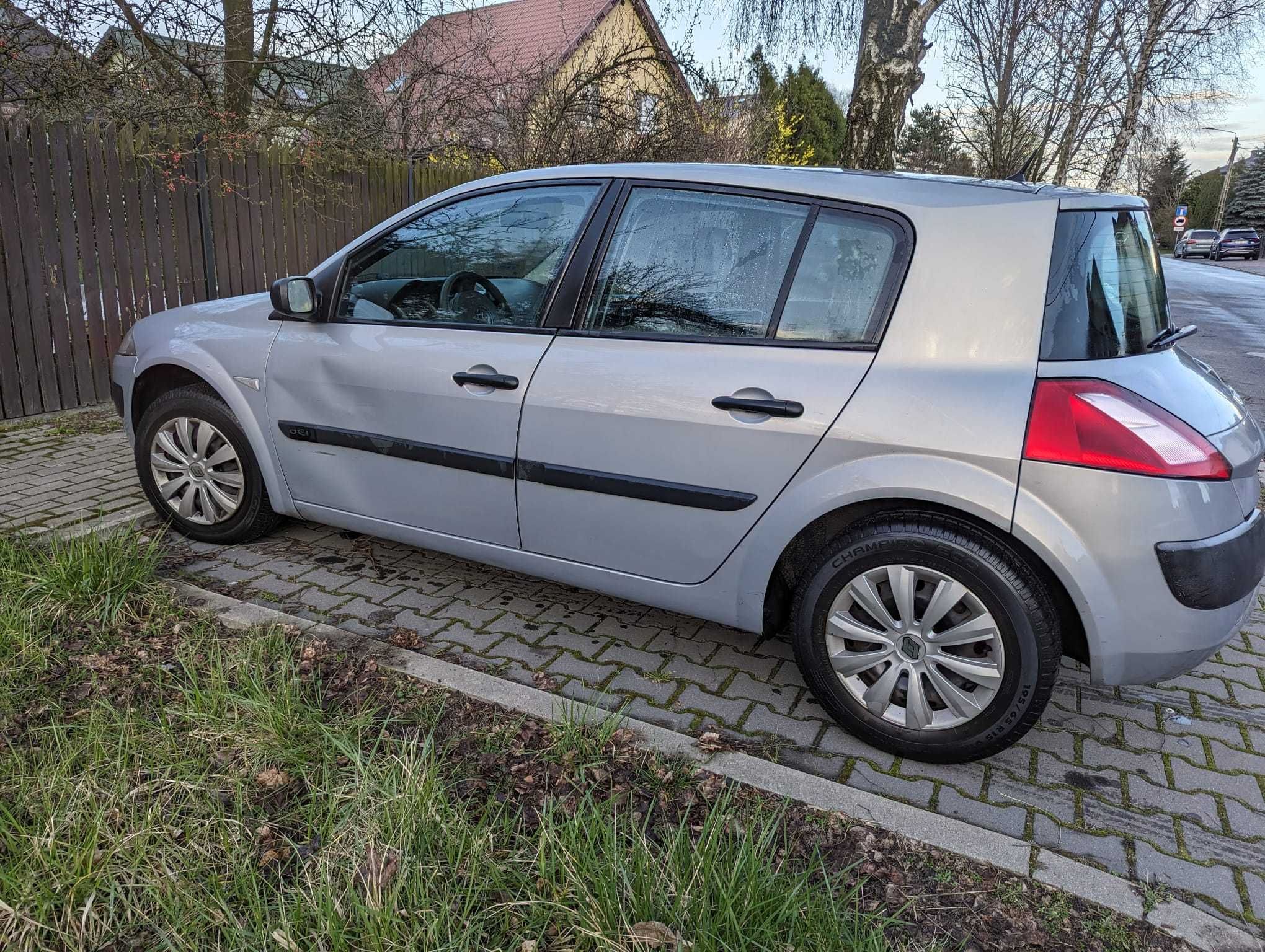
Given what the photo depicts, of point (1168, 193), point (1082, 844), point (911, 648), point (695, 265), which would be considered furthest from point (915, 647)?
point (1168, 193)

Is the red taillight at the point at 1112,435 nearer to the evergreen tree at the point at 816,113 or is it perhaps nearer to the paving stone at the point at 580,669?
the paving stone at the point at 580,669

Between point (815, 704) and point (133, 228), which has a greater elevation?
point (133, 228)

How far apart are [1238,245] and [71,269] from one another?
52.3 m

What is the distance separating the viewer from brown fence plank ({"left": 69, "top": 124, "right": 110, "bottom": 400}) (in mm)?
6707

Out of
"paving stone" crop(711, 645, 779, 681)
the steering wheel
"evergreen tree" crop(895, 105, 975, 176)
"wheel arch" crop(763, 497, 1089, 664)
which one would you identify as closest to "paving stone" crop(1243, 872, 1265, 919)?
"wheel arch" crop(763, 497, 1089, 664)

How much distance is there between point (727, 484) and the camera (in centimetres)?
289

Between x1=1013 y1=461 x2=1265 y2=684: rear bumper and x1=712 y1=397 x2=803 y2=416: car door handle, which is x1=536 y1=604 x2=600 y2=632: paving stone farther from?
x1=1013 y1=461 x2=1265 y2=684: rear bumper

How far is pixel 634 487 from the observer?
3.06 metres

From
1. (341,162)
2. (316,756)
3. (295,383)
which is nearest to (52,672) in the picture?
(316,756)

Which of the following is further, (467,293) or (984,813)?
(467,293)

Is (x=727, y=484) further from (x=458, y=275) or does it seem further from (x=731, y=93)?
(x=731, y=93)

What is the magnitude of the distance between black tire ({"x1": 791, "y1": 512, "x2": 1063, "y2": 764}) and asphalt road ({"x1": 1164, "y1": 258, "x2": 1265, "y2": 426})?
127cm

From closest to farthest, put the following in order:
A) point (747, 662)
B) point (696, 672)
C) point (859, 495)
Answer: point (859, 495), point (696, 672), point (747, 662)

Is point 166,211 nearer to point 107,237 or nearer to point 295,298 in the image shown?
point 107,237
